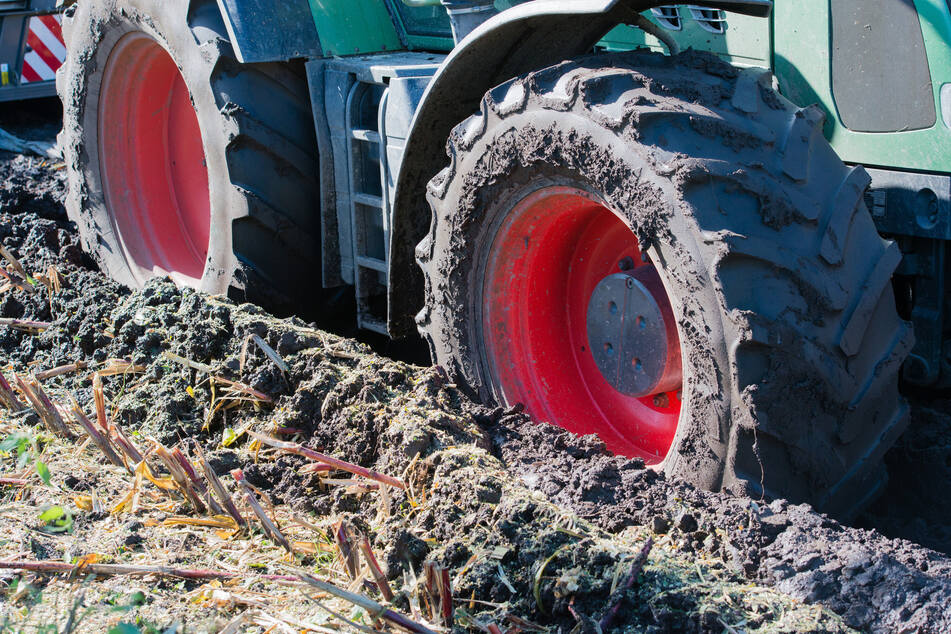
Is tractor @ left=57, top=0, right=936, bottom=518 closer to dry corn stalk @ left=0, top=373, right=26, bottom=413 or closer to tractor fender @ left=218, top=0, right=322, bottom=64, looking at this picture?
tractor fender @ left=218, top=0, right=322, bottom=64

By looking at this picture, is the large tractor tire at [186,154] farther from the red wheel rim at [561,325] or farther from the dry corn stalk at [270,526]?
the dry corn stalk at [270,526]

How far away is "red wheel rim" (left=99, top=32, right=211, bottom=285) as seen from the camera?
4.44 meters

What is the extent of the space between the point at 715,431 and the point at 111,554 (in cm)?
156

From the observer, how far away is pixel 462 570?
2264 mm

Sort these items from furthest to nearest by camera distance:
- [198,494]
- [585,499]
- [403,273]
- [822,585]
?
[403,273] → [198,494] → [585,499] → [822,585]

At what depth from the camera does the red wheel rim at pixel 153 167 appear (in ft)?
14.6

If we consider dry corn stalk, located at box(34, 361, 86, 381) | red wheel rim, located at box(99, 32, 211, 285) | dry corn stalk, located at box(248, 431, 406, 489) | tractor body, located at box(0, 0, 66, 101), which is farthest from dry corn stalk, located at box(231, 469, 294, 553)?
tractor body, located at box(0, 0, 66, 101)

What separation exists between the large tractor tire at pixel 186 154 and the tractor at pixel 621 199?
0.05 ft

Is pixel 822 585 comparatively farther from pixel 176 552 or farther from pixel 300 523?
pixel 176 552

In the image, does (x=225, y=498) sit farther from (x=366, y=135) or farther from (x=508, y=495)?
(x=366, y=135)

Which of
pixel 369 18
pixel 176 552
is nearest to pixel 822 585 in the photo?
pixel 176 552

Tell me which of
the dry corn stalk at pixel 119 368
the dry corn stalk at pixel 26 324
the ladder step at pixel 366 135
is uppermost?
the ladder step at pixel 366 135

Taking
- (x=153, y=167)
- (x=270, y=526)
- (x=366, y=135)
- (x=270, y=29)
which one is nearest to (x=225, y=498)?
(x=270, y=526)

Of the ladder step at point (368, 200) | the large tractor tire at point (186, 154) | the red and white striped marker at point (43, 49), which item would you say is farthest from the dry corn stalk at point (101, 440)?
the red and white striped marker at point (43, 49)
